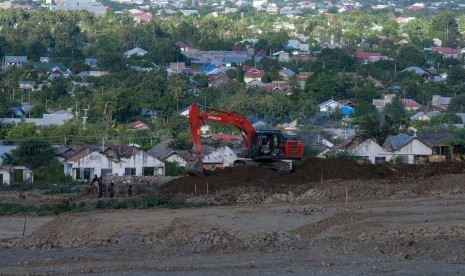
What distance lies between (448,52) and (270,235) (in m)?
87.4

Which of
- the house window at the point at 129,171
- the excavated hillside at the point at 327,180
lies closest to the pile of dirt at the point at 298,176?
the excavated hillside at the point at 327,180

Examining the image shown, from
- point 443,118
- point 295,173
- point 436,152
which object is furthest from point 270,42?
point 295,173

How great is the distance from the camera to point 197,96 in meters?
68.4

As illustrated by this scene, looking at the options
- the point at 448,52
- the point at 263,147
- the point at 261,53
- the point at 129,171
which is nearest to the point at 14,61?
the point at 261,53

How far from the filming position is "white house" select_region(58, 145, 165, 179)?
40.4 metres

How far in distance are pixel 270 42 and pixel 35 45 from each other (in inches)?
849

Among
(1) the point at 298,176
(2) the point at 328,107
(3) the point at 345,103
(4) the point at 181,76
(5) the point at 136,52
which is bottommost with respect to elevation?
(5) the point at 136,52

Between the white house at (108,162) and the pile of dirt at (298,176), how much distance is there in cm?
967

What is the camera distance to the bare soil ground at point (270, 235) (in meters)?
16.8

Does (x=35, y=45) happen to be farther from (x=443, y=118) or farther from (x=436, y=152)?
(x=436, y=152)

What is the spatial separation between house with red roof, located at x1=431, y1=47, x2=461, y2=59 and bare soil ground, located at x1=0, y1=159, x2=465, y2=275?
75924 millimetres

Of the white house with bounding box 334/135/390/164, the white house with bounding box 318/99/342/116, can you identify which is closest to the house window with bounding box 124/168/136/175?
the white house with bounding box 334/135/390/164

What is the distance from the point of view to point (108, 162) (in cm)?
4078

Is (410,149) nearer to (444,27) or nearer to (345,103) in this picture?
(345,103)
